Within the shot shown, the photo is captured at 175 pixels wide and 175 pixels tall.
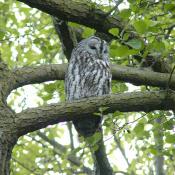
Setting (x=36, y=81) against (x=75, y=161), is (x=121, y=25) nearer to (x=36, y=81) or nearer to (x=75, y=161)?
(x=36, y=81)

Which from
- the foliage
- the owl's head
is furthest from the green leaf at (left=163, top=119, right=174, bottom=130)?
the owl's head

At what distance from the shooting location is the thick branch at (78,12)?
3.74 m

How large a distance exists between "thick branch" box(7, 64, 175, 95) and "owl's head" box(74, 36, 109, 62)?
0.56 m

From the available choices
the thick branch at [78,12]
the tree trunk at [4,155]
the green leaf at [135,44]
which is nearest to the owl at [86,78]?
the thick branch at [78,12]

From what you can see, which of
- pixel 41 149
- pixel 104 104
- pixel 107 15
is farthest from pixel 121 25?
pixel 41 149

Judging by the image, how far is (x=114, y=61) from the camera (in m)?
5.63

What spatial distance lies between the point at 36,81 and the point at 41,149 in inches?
175

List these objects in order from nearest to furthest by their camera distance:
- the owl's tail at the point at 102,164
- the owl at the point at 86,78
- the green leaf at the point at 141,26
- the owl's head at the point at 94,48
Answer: the green leaf at the point at 141,26 → the owl's tail at the point at 102,164 → the owl at the point at 86,78 → the owl's head at the point at 94,48

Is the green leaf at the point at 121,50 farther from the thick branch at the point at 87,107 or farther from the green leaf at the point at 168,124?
the green leaf at the point at 168,124

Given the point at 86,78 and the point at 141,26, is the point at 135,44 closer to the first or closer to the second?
the point at 141,26

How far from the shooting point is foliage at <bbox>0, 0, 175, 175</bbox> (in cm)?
327

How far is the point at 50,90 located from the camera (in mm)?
4742

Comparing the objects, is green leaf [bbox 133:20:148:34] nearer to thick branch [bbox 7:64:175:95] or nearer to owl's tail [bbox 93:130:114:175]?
thick branch [bbox 7:64:175:95]

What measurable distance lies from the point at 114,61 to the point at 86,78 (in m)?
0.58
